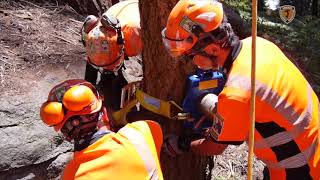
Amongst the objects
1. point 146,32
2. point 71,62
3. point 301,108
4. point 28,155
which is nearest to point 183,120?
point 146,32

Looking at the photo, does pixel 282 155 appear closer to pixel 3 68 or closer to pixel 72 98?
pixel 72 98

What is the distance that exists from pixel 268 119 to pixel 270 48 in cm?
41

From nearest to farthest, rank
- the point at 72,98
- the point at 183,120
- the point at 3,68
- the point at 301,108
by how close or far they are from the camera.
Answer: the point at 72,98
the point at 301,108
the point at 183,120
the point at 3,68

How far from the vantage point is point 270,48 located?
2896 millimetres

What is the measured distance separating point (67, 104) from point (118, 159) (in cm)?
40

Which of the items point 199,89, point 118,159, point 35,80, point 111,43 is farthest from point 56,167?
point 118,159

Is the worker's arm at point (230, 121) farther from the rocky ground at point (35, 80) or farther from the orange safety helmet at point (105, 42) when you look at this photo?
the rocky ground at point (35, 80)

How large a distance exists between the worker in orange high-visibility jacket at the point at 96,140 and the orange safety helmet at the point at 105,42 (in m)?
1.11

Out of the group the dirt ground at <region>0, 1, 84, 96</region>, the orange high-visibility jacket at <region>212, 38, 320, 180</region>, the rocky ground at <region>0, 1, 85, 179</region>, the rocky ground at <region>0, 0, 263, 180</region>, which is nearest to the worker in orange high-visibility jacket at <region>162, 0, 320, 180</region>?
the orange high-visibility jacket at <region>212, 38, 320, 180</region>

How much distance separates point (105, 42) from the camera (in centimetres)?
387

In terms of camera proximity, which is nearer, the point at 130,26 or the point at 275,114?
the point at 275,114

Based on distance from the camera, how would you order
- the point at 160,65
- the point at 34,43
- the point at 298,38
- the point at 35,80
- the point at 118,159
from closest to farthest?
the point at 118,159 → the point at 160,65 → the point at 35,80 → the point at 34,43 → the point at 298,38

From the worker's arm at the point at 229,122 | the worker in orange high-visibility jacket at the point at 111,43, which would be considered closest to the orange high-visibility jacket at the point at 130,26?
the worker in orange high-visibility jacket at the point at 111,43

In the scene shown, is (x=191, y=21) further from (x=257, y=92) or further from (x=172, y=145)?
(x=172, y=145)
